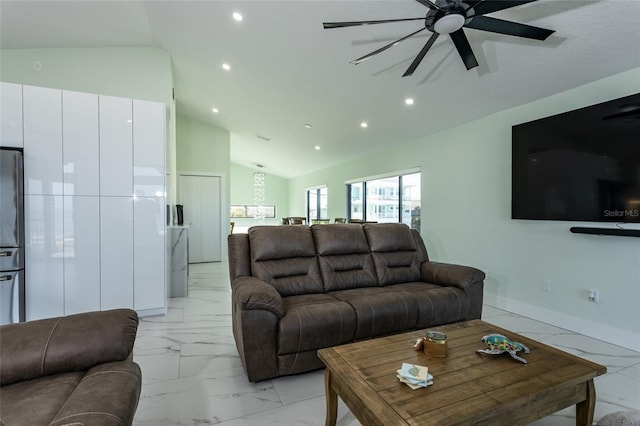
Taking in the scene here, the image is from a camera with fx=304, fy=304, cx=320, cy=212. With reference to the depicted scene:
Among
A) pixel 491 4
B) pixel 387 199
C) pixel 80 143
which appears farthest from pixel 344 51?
pixel 387 199

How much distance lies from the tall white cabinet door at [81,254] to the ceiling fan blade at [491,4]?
3.64m

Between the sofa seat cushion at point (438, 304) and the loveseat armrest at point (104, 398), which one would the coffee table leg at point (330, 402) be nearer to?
the loveseat armrest at point (104, 398)

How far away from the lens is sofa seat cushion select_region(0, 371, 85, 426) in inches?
38.4

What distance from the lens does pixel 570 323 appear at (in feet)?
10.2

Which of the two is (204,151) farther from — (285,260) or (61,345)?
(61,345)

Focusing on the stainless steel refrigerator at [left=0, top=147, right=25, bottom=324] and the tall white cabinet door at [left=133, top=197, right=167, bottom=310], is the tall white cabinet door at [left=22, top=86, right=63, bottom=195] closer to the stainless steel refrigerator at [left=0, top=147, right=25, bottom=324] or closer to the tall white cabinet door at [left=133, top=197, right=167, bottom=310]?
the stainless steel refrigerator at [left=0, top=147, right=25, bottom=324]

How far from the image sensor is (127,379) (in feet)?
3.92

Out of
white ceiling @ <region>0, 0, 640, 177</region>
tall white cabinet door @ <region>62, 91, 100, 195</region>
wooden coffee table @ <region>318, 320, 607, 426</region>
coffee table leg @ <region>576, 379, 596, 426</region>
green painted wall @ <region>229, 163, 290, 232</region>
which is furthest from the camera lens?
green painted wall @ <region>229, 163, 290, 232</region>

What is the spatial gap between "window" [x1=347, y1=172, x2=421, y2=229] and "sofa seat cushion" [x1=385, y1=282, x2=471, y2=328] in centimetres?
Result: 271

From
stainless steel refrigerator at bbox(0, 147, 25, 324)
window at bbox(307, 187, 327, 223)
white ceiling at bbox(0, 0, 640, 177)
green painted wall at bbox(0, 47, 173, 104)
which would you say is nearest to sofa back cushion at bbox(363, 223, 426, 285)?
white ceiling at bbox(0, 0, 640, 177)

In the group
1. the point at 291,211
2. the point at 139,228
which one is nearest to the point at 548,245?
the point at 139,228

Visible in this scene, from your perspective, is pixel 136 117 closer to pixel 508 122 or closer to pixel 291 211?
pixel 508 122

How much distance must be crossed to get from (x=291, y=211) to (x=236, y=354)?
9.38m

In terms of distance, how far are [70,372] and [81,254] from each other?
2.29 m
